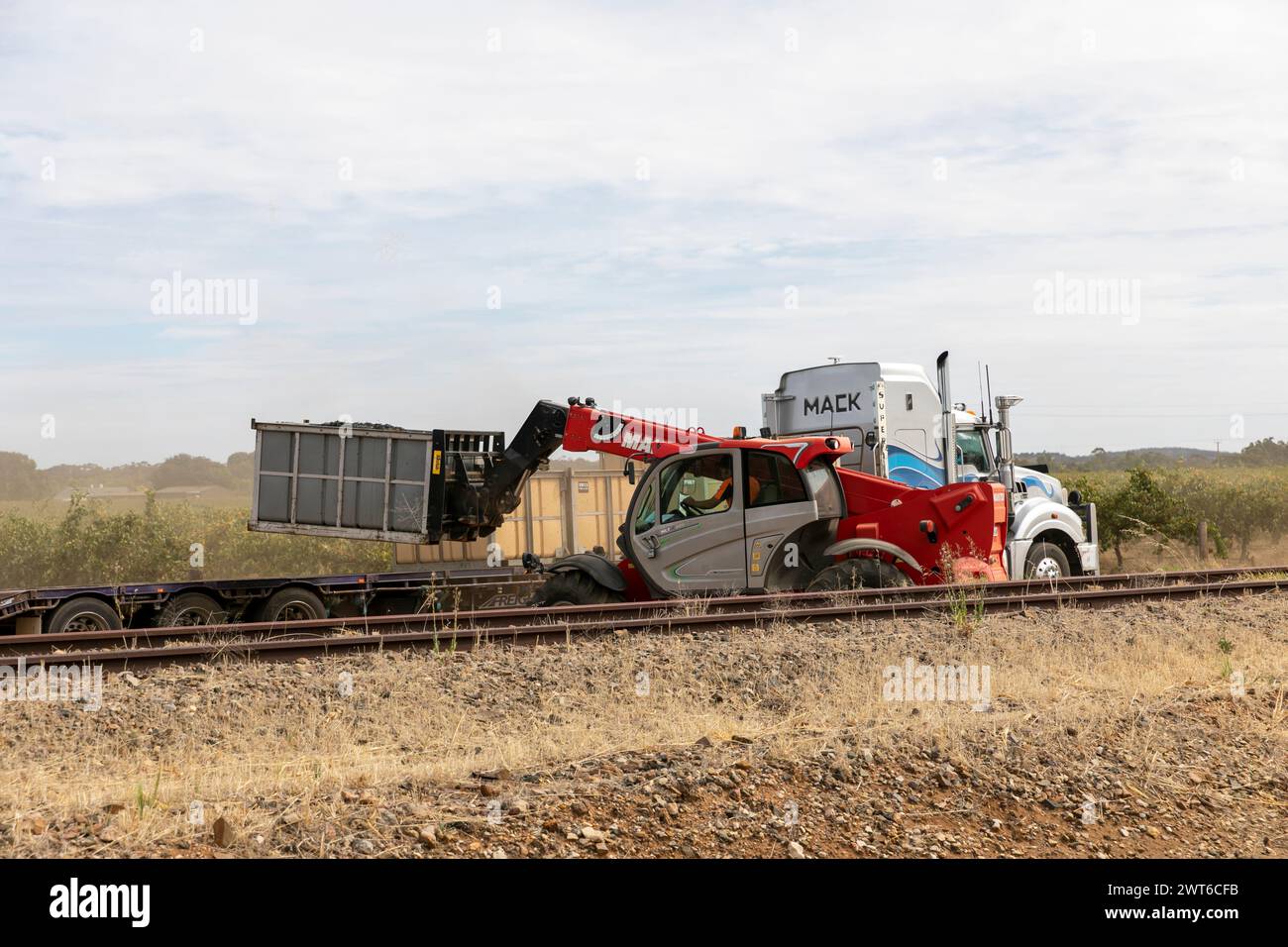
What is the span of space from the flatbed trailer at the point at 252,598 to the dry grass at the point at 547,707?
4204mm

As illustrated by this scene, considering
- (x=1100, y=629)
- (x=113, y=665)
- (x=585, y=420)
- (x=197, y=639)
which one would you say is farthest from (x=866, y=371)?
(x=113, y=665)

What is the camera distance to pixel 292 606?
15.3m

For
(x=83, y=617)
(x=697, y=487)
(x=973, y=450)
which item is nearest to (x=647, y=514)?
(x=697, y=487)

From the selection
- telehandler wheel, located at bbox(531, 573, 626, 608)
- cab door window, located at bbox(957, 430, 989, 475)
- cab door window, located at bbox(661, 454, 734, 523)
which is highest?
cab door window, located at bbox(957, 430, 989, 475)

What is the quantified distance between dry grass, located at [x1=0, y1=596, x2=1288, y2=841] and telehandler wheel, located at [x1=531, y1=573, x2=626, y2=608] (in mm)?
3272

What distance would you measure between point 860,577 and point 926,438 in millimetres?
3436

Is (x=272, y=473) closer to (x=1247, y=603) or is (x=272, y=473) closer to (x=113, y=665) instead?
(x=113, y=665)

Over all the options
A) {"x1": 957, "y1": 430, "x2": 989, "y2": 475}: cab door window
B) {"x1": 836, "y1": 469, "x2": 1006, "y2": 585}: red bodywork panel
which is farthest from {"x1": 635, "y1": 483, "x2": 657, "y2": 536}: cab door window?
{"x1": 957, "y1": 430, "x2": 989, "y2": 475}: cab door window

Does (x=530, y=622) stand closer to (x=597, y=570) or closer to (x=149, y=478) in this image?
(x=597, y=570)

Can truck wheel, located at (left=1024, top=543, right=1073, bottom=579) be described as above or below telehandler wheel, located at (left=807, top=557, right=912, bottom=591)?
above

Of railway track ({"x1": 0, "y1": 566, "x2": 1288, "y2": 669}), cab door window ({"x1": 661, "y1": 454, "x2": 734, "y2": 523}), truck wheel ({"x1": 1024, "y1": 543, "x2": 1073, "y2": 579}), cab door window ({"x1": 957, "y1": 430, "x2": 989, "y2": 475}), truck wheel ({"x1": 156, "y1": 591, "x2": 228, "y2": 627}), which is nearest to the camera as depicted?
railway track ({"x1": 0, "y1": 566, "x2": 1288, "y2": 669})

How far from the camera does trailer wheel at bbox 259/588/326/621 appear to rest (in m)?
15.1

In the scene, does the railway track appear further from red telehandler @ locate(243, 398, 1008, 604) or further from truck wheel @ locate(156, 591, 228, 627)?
truck wheel @ locate(156, 591, 228, 627)
